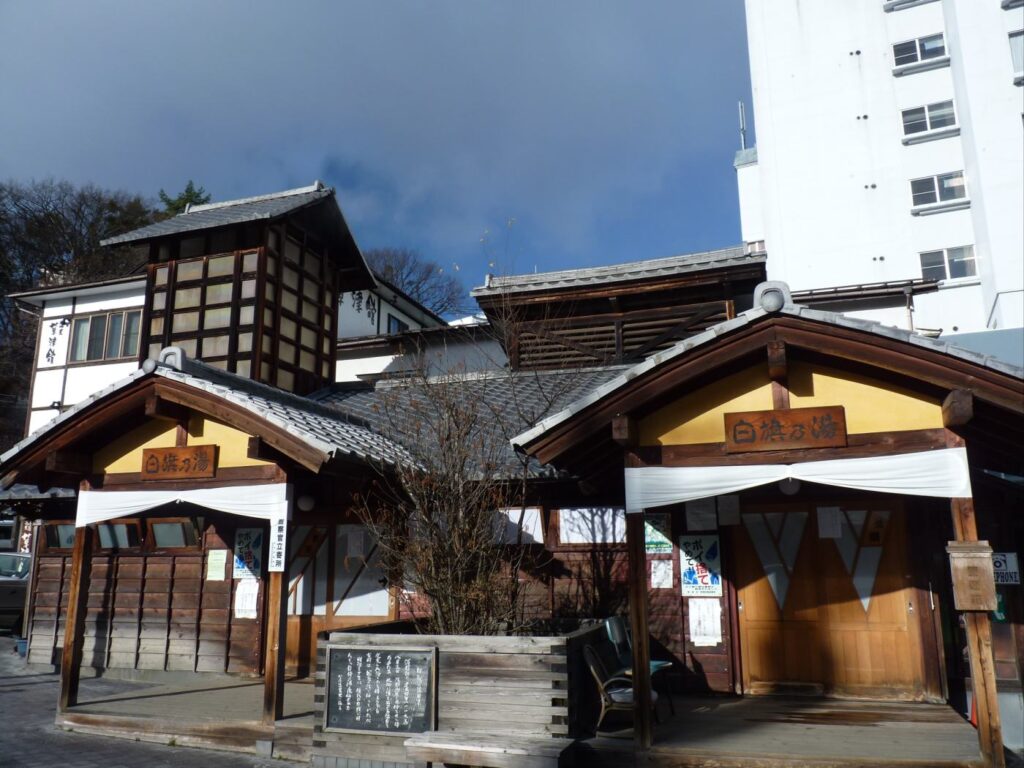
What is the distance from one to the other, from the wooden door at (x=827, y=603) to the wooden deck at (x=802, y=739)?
0.55 m

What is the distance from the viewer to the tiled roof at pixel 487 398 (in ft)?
30.3

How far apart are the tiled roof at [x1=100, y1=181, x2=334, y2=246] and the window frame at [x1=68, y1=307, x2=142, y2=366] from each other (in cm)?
435

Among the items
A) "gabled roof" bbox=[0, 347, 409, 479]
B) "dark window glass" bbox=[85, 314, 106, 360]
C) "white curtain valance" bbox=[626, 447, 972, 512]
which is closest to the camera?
"white curtain valance" bbox=[626, 447, 972, 512]

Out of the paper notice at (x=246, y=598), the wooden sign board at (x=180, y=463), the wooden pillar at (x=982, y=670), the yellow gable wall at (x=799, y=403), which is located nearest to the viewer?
the wooden pillar at (x=982, y=670)

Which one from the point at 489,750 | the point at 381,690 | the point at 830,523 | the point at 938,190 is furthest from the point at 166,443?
the point at 938,190

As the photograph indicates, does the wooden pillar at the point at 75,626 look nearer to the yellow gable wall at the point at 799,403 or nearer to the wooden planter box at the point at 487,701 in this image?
the wooden planter box at the point at 487,701

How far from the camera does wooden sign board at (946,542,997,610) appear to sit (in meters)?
6.14

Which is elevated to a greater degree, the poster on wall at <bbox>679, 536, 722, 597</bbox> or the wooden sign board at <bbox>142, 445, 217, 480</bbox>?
the wooden sign board at <bbox>142, 445, 217, 480</bbox>

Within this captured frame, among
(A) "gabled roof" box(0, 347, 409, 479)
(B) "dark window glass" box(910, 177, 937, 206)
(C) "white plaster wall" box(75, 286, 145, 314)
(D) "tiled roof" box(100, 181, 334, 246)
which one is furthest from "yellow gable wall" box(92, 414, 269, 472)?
(B) "dark window glass" box(910, 177, 937, 206)

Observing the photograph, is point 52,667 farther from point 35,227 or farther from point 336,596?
point 35,227

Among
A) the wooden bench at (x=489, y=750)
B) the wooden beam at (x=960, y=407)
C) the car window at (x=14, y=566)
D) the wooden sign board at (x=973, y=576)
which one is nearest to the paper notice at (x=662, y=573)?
the wooden bench at (x=489, y=750)

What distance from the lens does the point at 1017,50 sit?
21594 millimetres

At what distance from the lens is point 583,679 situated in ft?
23.7

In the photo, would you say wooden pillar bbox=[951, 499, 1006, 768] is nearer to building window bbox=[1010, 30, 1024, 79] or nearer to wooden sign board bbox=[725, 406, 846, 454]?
wooden sign board bbox=[725, 406, 846, 454]
